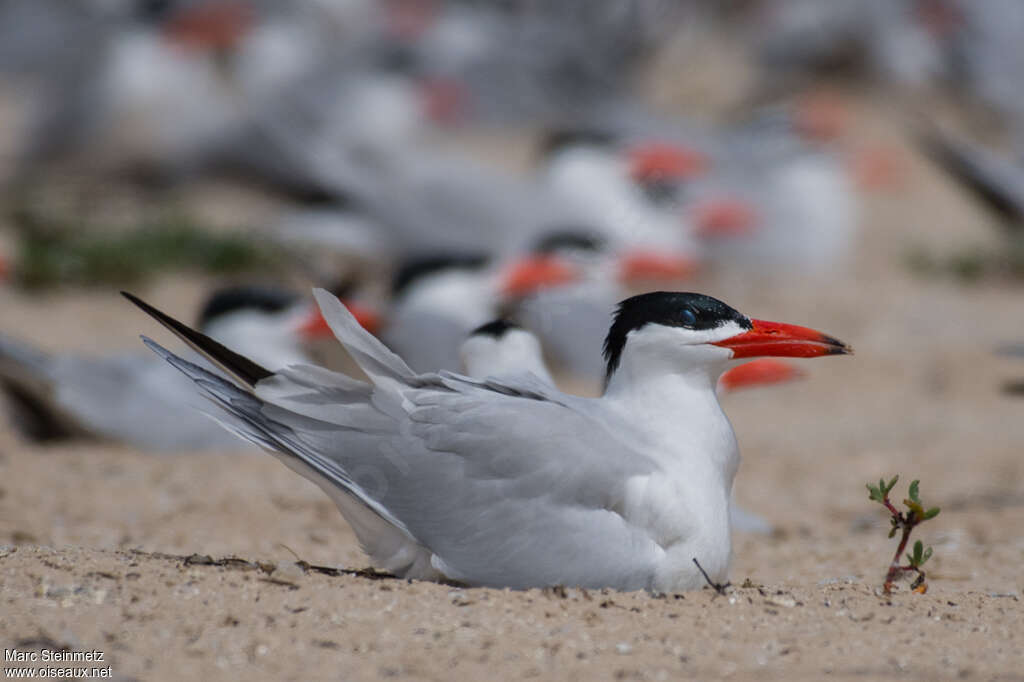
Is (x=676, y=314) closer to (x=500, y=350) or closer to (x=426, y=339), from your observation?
(x=500, y=350)

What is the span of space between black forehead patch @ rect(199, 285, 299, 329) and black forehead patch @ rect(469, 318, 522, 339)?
2207mm

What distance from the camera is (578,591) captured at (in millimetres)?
2895

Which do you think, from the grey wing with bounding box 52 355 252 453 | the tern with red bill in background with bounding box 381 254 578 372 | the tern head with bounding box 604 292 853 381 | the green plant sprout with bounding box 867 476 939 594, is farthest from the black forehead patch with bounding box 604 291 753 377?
the tern with red bill in background with bounding box 381 254 578 372

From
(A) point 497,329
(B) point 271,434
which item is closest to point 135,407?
(A) point 497,329

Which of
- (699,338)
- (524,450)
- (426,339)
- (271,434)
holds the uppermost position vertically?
(426,339)

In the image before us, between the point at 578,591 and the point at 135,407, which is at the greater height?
the point at 135,407

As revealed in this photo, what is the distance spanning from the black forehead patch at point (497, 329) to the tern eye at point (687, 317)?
1.17m

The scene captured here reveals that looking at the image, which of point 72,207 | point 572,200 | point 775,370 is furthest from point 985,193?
point 72,207

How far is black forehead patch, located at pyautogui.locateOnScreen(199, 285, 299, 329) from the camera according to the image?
20.6ft

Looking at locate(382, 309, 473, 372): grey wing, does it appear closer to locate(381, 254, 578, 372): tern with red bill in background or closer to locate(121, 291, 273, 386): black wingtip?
locate(381, 254, 578, 372): tern with red bill in background

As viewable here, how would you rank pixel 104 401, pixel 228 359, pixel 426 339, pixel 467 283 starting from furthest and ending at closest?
pixel 467 283 → pixel 426 339 → pixel 104 401 → pixel 228 359

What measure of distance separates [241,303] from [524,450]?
3.57 meters

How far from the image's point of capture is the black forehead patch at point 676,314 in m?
3.11

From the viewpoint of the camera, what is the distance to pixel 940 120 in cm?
1532
